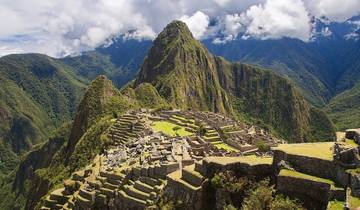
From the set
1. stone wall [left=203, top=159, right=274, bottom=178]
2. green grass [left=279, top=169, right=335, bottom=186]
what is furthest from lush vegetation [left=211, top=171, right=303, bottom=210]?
green grass [left=279, top=169, right=335, bottom=186]

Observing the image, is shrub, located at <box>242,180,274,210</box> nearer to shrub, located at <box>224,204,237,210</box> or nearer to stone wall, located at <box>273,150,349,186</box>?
shrub, located at <box>224,204,237,210</box>

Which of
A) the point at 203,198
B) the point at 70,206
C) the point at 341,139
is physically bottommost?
the point at 70,206

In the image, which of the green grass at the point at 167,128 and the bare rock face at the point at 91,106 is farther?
the bare rock face at the point at 91,106

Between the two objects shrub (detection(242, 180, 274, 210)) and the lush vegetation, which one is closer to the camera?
the lush vegetation

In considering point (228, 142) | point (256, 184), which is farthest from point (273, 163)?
point (228, 142)

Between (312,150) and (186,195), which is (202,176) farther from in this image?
(312,150)

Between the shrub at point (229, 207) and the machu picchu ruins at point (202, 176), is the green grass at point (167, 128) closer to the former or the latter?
the machu picchu ruins at point (202, 176)

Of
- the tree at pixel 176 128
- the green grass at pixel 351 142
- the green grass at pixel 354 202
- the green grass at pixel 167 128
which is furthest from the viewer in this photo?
the tree at pixel 176 128

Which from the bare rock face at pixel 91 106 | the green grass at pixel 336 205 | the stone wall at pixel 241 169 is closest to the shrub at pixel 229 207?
the stone wall at pixel 241 169

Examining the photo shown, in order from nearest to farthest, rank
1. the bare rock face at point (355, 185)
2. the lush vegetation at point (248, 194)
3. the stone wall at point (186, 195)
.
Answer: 1. the bare rock face at point (355, 185)
2. the lush vegetation at point (248, 194)
3. the stone wall at point (186, 195)

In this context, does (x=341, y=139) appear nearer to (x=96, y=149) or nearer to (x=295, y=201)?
(x=295, y=201)

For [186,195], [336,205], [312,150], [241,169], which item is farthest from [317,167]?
[186,195]
